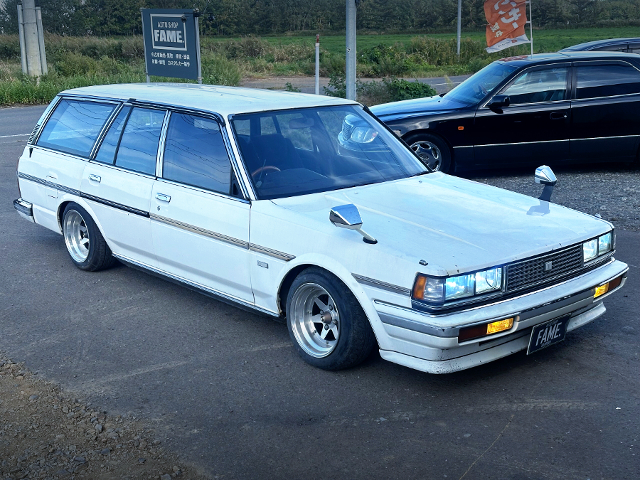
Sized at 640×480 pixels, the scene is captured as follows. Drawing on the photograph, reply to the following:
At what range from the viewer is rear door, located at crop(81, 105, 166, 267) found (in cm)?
568

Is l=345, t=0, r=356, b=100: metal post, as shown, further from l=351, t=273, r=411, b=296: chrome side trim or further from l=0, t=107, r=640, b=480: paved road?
l=351, t=273, r=411, b=296: chrome side trim

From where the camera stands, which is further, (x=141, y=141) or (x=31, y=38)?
(x=31, y=38)

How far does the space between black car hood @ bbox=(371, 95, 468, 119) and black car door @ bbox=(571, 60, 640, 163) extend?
1.53m

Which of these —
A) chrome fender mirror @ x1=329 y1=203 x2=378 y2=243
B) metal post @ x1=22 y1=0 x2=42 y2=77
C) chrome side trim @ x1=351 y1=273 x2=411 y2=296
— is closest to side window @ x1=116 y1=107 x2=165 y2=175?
chrome fender mirror @ x1=329 y1=203 x2=378 y2=243

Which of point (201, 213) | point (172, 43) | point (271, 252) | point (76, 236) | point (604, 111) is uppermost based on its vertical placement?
point (172, 43)

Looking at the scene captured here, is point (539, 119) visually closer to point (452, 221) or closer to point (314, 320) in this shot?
point (452, 221)

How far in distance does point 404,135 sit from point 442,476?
6853 millimetres

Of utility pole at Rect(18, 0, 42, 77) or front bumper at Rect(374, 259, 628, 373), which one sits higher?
utility pole at Rect(18, 0, 42, 77)

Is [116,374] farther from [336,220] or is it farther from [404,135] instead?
[404,135]

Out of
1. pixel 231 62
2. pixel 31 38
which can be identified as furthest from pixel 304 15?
pixel 31 38

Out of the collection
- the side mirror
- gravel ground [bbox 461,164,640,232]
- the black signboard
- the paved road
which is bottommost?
the paved road

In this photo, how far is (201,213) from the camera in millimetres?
5160

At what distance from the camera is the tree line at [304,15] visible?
Result: 68.3 metres

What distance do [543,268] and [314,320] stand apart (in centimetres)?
139
